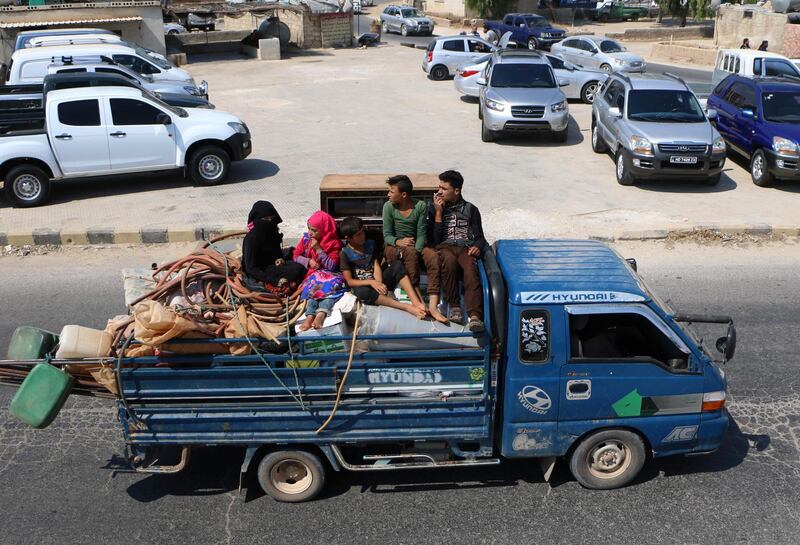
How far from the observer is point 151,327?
16.8 feet

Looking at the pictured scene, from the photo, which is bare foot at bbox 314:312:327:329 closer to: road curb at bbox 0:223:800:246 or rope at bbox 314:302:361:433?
rope at bbox 314:302:361:433

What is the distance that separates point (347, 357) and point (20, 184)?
33.5 feet

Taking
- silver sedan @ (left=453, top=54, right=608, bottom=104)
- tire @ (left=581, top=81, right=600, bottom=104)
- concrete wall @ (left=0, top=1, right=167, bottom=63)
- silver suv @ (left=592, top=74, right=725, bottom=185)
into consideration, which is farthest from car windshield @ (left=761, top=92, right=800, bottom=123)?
concrete wall @ (left=0, top=1, right=167, bottom=63)

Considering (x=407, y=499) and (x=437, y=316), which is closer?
(x=437, y=316)

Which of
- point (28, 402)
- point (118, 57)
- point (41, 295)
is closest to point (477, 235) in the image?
point (28, 402)

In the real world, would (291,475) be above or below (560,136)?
below

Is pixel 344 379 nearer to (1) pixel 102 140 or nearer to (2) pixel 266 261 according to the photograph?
(2) pixel 266 261

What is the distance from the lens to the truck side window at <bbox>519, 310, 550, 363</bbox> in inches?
210

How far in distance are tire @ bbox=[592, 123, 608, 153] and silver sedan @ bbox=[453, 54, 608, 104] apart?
5.30 meters

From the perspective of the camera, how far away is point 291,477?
5.79 meters

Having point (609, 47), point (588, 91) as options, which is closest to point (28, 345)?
point (588, 91)

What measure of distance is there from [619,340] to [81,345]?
3951 mm

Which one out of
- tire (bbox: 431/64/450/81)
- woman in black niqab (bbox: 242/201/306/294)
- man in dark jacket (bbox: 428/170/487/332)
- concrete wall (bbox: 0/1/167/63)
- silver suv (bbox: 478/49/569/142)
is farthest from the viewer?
concrete wall (bbox: 0/1/167/63)

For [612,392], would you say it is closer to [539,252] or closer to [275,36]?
[539,252]
